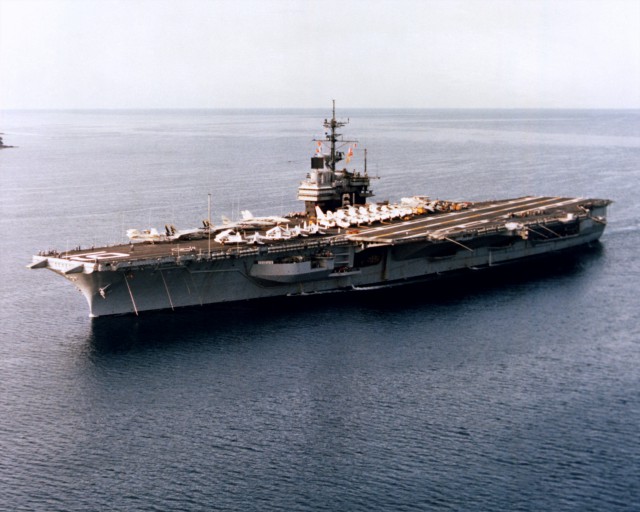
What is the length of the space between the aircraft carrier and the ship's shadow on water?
0.86m

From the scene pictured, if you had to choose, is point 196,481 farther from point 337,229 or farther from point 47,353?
point 337,229

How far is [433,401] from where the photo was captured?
31141mm

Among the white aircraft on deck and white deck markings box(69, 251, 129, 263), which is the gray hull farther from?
the white aircraft on deck

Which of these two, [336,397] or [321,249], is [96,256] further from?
[336,397]

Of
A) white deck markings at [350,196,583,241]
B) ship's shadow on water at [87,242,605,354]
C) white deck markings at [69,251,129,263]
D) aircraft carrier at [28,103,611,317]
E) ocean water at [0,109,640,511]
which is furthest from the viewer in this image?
white deck markings at [350,196,583,241]

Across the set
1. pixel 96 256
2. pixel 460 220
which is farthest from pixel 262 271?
pixel 460 220

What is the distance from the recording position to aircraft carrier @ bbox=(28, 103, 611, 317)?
4084 cm

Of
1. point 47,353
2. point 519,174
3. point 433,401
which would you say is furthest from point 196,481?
point 519,174

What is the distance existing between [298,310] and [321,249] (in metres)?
4.35

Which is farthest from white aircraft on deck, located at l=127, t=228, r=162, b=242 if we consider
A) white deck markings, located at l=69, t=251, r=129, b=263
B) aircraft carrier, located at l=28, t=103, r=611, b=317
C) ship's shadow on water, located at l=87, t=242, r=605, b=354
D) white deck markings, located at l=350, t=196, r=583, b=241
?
white deck markings, located at l=350, t=196, r=583, b=241

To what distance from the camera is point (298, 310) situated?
42.5 metres

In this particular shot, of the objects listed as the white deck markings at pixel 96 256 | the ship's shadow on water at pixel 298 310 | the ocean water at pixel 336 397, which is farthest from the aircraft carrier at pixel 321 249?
the ocean water at pixel 336 397

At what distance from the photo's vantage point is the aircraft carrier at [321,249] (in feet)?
134

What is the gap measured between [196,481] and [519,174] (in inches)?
3222
